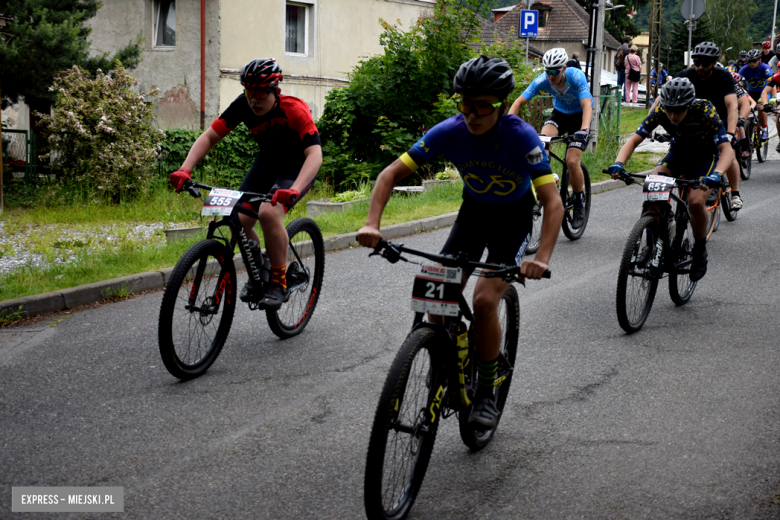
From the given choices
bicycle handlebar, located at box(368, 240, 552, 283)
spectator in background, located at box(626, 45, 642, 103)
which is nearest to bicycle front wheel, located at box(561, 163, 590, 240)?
bicycle handlebar, located at box(368, 240, 552, 283)

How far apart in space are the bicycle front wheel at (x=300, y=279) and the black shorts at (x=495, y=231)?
217 centimetres

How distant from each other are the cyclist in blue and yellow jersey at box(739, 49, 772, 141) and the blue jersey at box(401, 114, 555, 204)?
1416cm

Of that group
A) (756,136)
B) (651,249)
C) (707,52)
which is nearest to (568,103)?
(707,52)

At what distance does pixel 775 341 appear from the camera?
6.15 metres

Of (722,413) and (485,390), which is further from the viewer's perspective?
(722,413)

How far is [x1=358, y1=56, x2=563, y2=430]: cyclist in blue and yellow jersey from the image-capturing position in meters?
3.60

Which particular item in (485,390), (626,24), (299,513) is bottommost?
(299,513)

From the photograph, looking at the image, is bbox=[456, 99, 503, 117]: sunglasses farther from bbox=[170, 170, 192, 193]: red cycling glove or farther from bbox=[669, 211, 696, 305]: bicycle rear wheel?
bbox=[669, 211, 696, 305]: bicycle rear wheel

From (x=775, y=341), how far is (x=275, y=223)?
3852 millimetres

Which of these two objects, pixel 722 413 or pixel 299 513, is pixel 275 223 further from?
pixel 722 413

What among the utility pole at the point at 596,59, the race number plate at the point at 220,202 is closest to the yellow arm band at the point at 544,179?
the race number plate at the point at 220,202

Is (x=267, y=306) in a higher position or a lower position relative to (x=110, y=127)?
lower

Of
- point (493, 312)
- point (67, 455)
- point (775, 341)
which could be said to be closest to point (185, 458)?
point (67, 455)

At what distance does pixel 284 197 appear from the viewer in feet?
17.1
